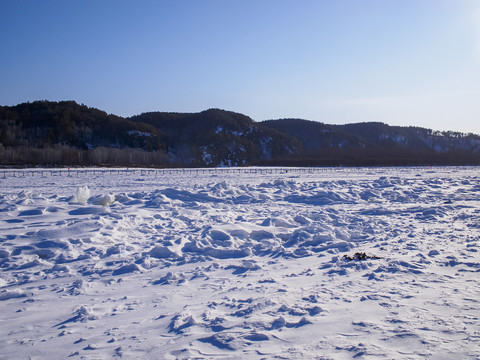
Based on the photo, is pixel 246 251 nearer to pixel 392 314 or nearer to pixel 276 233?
pixel 276 233

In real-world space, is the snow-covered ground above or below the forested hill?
below

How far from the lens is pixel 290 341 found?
3.72m

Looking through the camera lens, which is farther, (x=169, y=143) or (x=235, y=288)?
(x=169, y=143)

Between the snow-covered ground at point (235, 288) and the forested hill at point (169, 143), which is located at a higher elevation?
the forested hill at point (169, 143)

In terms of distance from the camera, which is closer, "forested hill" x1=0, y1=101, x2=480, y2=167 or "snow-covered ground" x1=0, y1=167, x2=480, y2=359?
"snow-covered ground" x1=0, y1=167, x2=480, y2=359

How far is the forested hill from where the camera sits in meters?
102

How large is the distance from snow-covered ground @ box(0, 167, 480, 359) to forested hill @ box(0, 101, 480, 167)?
9099 centimetres

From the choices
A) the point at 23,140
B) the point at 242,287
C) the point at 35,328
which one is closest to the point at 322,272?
the point at 242,287

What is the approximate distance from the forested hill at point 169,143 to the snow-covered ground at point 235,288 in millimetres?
90994

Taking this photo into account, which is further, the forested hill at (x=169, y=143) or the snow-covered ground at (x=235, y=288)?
the forested hill at (x=169, y=143)

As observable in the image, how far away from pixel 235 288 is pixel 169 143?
5344 inches

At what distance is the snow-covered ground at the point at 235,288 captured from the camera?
145 inches

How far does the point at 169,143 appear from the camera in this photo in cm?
13725

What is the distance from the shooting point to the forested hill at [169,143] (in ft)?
333
